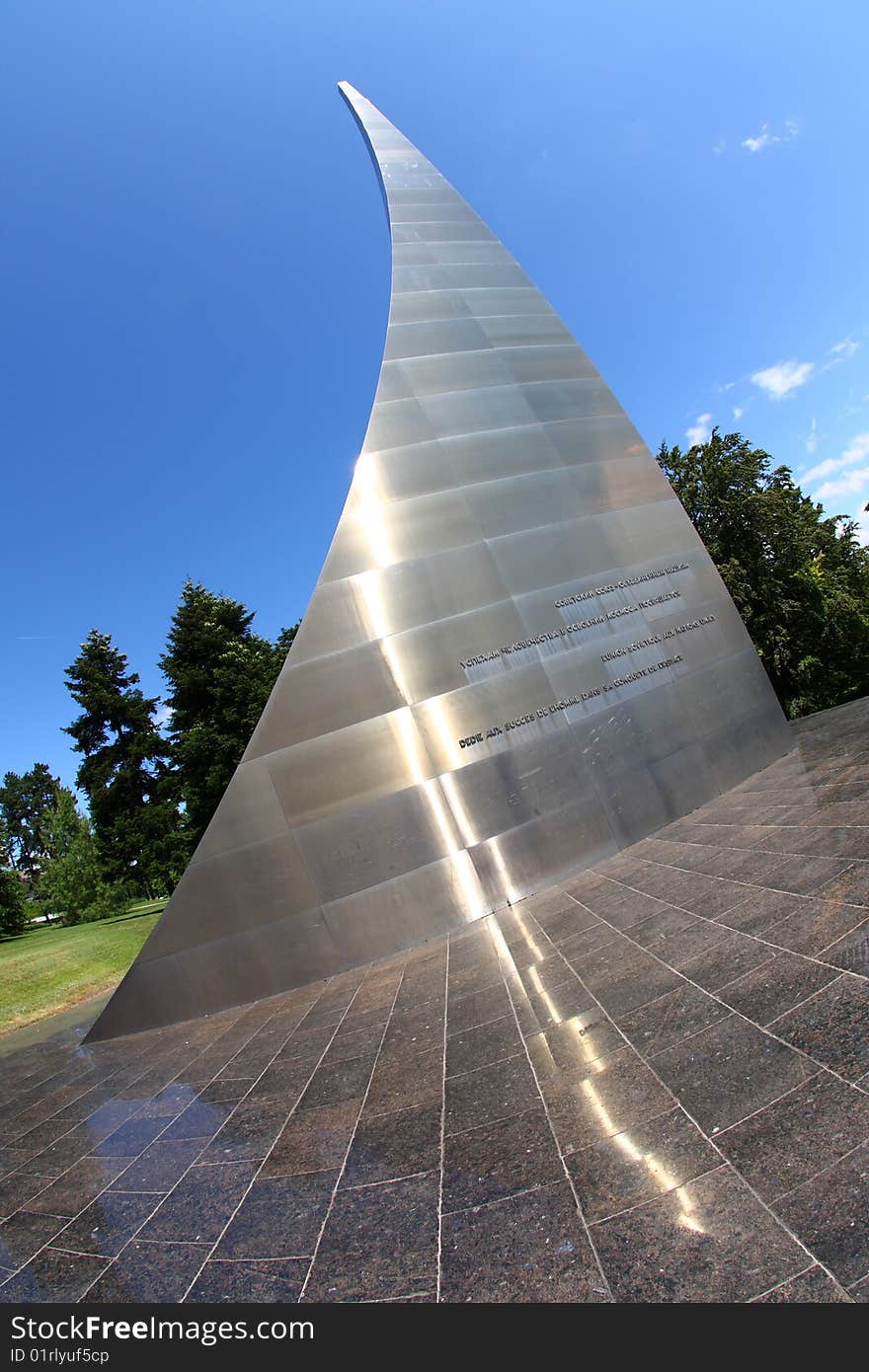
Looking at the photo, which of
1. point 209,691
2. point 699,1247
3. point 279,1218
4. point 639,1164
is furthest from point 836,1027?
point 209,691

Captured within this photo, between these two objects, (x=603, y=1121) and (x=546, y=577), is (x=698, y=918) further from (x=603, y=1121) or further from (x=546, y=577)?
(x=546, y=577)

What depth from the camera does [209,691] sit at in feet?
84.7

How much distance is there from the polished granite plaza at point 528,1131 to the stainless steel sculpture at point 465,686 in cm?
161

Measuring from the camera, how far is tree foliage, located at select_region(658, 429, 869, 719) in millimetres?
25891

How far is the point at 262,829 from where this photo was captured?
306 inches

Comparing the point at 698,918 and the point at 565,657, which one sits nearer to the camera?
the point at 698,918

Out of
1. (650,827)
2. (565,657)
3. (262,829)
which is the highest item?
(565,657)

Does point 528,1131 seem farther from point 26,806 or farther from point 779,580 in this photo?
point 26,806

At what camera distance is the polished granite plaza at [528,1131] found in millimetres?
2129

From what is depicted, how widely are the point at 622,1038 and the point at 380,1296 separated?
1938mm

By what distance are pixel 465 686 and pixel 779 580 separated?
2471 centimetres

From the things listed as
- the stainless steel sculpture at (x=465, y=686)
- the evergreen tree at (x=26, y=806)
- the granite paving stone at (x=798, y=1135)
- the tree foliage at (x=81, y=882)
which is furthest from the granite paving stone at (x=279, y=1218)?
the evergreen tree at (x=26, y=806)

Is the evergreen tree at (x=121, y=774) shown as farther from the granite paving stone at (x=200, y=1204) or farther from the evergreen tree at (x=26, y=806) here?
the evergreen tree at (x=26, y=806)

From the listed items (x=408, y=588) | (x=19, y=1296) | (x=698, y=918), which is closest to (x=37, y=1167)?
(x=19, y=1296)
